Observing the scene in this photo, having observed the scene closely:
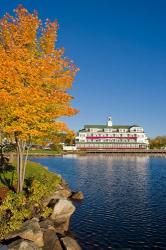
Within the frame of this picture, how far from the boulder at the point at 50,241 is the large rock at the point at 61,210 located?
12.5 ft

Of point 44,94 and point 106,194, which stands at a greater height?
point 44,94

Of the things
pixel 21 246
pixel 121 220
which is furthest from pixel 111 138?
pixel 21 246

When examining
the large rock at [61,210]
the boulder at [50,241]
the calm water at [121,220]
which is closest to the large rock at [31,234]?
the boulder at [50,241]

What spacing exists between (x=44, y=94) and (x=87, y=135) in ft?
552

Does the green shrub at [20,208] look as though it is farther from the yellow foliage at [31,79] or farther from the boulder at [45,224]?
the yellow foliage at [31,79]

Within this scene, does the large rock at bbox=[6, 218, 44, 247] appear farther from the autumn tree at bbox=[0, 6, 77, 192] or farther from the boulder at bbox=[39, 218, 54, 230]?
the autumn tree at bbox=[0, 6, 77, 192]

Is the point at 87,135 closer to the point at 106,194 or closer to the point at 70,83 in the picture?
the point at 106,194

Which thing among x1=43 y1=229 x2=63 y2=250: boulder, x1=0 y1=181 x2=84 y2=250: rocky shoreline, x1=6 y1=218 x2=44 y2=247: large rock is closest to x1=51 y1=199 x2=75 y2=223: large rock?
x1=0 y1=181 x2=84 y2=250: rocky shoreline

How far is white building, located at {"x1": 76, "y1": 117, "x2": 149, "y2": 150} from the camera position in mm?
189125

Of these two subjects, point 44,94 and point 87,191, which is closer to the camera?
point 44,94

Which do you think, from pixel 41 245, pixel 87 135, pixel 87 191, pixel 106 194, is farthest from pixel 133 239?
pixel 87 135

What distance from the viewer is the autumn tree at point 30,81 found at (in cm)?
2298

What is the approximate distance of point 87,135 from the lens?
633 feet

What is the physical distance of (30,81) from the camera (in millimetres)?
24359
